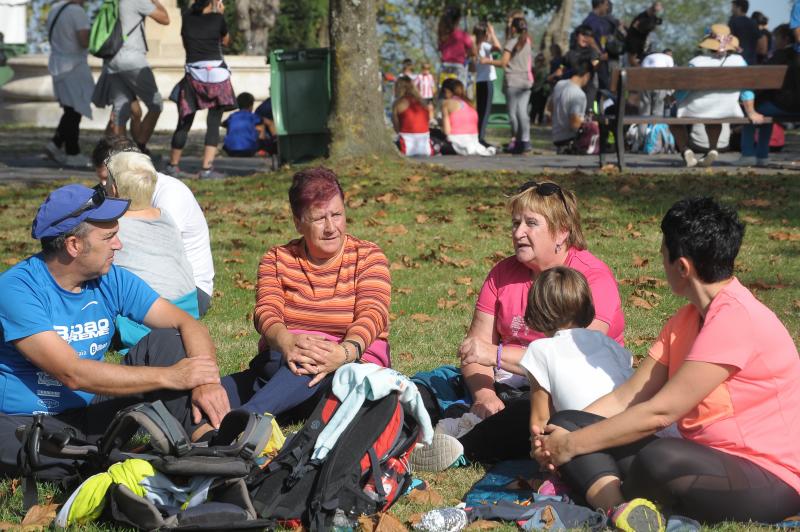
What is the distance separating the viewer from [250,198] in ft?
39.9

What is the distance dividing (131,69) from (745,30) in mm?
11848

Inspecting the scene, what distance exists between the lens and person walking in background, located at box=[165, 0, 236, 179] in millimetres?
13539

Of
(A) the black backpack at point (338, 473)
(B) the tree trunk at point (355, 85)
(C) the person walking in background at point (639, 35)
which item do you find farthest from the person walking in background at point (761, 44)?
(A) the black backpack at point (338, 473)

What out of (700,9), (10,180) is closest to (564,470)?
(10,180)

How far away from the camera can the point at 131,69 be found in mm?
13898

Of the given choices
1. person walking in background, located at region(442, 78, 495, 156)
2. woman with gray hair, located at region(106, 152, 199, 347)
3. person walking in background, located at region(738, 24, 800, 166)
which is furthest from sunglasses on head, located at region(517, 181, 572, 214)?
person walking in background, located at region(442, 78, 495, 156)

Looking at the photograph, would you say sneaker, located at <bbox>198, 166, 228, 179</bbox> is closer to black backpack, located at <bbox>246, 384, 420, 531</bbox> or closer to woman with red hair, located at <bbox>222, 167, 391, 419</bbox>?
woman with red hair, located at <bbox>222, 167, 391, 419</bbox>

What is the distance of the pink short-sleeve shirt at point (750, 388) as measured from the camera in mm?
3695

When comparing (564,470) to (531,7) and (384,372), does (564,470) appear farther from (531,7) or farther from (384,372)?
(531,7)

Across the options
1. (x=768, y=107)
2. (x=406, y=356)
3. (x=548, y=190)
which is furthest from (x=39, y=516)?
(x=768, y=107)

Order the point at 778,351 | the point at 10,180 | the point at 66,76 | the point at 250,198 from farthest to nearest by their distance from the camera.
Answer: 1. the point at 66,76
2. the point at 10,180
3. the point at 250,198
4. the point at 778,351

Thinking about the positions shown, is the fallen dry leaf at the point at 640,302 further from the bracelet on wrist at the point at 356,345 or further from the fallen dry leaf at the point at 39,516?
the fallen dry leaf at the point at 39,516

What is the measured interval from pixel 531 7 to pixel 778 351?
3904 cm

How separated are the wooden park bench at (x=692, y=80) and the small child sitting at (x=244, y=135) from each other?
19.5 ft
